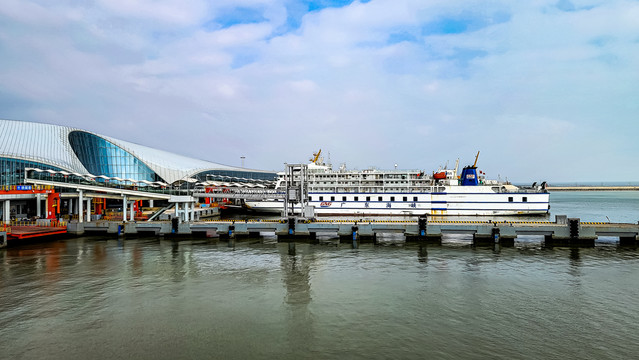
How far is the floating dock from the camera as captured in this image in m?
34.3

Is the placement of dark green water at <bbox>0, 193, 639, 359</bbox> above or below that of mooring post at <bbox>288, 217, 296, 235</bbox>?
below

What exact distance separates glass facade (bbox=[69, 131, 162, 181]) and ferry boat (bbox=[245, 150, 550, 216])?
30015 millimetres

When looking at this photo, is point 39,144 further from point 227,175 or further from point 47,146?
point 227,175

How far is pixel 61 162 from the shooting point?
2468 inches

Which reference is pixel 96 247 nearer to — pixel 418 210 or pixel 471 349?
pixel 471 349

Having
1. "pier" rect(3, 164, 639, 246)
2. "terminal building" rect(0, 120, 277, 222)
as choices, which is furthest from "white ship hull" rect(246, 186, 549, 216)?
"terminal building" rect(0, 120, 277, 222)

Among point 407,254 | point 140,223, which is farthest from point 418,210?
point 140,223

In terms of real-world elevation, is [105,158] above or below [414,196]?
above

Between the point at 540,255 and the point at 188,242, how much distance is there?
34730 millimetres

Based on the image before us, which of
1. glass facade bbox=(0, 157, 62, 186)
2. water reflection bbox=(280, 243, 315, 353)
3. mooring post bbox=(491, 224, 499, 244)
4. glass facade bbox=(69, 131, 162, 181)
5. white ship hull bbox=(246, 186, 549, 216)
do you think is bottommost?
water reflection bbox=(280, 243, 315, 353)

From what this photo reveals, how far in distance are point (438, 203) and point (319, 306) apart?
5071cm

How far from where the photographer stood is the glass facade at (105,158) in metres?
71.1

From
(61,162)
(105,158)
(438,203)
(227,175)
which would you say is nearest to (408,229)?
(438,203)

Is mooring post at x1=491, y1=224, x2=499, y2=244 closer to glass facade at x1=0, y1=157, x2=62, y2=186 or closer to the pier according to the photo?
the pier
